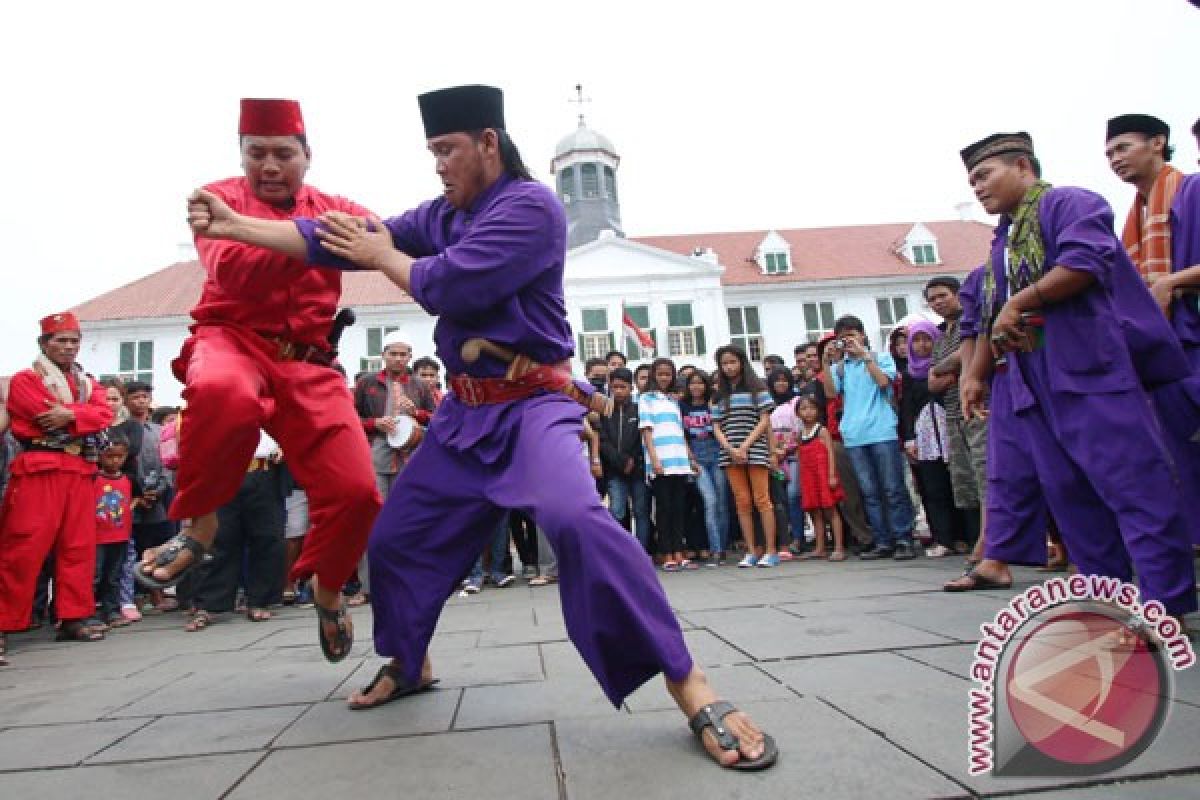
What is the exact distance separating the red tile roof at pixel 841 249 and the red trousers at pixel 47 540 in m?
29.7

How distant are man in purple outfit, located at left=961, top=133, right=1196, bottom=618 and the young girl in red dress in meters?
3.50

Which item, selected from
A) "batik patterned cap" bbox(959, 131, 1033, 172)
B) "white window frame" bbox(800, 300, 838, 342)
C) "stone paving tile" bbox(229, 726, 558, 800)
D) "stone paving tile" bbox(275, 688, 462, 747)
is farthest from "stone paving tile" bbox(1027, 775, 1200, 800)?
"white window frame" bbox(800, 300, 838, 342)

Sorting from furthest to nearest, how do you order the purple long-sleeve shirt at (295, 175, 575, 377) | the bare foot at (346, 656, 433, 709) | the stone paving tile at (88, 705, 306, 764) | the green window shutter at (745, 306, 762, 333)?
1. the green window shutter at (745, 306, 762, 333)
2. the bare foot at (346, 656, 433, 709)
3. the purple long-sleeve shirt at (295, 175, 575, 377)
4. the stone paving tile at (88, 705, 306, 764)

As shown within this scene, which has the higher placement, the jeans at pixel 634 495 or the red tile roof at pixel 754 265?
the red tile roof at pixel 754 265

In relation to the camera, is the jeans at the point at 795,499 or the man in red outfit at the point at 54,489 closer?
the man in red outfit at the point at 54,489

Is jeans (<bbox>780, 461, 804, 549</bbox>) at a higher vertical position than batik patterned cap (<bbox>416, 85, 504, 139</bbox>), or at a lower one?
lower

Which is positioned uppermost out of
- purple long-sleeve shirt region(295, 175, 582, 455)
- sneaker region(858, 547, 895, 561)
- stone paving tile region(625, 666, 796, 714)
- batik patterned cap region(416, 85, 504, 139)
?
batik patterned cap region(416, 85, 504, 139)

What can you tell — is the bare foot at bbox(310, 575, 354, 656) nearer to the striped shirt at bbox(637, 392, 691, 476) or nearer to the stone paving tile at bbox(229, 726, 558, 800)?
the stone paving tile at bbox(229, 726, 558, 800)

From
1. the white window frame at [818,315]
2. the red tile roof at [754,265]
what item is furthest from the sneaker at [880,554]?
the white window frame at [818,315]

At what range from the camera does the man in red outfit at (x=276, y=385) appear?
265cm

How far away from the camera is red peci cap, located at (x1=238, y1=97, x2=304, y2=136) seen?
2.76 m

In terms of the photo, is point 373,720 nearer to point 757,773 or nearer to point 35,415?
point 757,773

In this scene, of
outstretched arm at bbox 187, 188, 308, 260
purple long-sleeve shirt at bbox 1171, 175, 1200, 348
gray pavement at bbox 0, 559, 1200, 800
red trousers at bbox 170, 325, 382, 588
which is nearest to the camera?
gray pavement at bbox 0, 559, 1200, 800

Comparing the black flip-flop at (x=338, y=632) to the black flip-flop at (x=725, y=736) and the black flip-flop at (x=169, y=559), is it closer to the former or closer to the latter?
the black flip-flop at (x=169, y=559)
